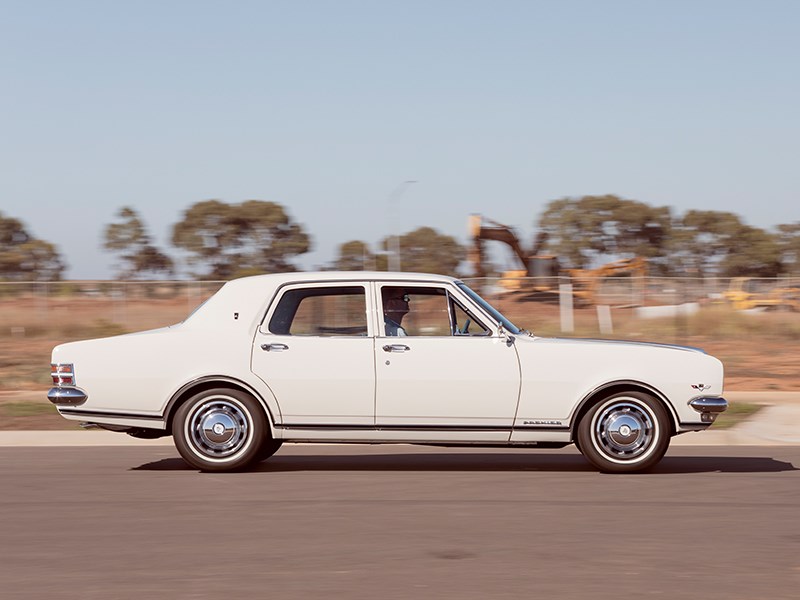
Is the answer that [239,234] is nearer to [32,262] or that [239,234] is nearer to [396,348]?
[32,262]

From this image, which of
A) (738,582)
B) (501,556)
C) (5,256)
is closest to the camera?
(738,582)

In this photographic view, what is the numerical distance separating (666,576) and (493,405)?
3.66 meters

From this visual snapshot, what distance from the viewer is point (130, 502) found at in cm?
863

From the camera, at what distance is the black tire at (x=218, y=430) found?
9.98 meters

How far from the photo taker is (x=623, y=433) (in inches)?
387

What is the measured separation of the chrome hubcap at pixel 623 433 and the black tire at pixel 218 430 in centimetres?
287

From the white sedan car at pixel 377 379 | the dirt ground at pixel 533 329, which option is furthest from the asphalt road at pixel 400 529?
the dirt ground at pixel 533 329

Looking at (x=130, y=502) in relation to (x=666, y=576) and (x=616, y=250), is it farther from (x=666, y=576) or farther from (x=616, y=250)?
(x=616, y=250)

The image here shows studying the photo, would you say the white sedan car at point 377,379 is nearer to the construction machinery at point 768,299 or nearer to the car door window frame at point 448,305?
the car door window frame at point 448,305

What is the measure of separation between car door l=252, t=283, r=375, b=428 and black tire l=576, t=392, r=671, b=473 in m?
1.86

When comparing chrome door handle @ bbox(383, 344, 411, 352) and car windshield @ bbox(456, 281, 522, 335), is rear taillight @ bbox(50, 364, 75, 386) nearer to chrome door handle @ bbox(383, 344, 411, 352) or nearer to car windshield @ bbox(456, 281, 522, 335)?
chrome door handle @ bbox(383, 344, 411, 352)

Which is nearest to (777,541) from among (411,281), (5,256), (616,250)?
(411,281)

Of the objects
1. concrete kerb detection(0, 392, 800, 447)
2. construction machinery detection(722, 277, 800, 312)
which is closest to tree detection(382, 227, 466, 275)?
construction machinery detection(722, 277, 800, 312)

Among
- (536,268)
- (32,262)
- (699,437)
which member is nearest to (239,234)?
(32,262)
